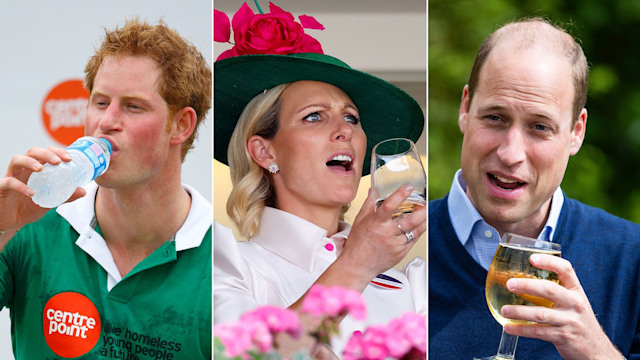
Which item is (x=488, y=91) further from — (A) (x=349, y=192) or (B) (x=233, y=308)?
(B) (x=233, y=308)

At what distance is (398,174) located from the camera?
256cm

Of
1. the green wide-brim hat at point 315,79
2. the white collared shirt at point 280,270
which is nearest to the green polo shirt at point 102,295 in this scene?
the white collared shirt at point 280,270

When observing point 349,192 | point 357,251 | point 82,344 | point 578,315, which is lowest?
point 82,344

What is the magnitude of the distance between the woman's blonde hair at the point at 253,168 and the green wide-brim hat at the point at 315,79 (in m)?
0.04

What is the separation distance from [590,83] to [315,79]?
111 centimetres

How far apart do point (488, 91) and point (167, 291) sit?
4.75 ft

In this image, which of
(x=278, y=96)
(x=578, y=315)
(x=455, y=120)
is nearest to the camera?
(x=578, y=315)

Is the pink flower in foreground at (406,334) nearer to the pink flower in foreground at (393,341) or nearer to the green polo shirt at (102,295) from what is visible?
the pink flower in foreground at (393,341)

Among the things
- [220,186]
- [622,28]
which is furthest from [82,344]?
[622,28]

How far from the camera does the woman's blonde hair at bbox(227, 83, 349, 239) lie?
2.69 m

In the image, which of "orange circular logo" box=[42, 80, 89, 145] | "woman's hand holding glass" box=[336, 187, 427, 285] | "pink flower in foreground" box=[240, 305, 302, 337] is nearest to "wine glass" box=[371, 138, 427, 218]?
"woman's hand holding glass" box=[336, 187, 427, 285]

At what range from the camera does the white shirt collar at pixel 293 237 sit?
2.69m

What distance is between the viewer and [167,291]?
111 inches

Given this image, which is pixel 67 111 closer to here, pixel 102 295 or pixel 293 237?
pixel 102 295
